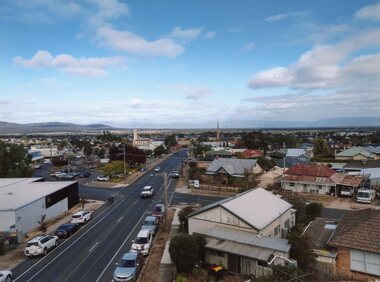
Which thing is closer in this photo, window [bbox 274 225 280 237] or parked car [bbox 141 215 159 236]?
window [bbox 274 225 280 237]

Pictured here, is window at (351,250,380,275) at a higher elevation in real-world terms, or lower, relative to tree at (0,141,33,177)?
lower

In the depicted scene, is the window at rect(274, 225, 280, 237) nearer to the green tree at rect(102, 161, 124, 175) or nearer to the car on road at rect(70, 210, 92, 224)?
the car on road at rect(70, 210, 92, 224)

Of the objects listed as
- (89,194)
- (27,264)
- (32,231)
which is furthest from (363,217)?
(89,194)

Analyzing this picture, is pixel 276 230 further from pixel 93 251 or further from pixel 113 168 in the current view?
pixel 113 168

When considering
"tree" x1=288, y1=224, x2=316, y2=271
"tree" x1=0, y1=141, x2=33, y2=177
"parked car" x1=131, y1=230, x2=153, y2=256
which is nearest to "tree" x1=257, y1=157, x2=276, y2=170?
"tree" x1=0, y1=141, x2=33, y2=177

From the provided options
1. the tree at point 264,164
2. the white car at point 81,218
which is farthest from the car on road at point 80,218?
the tree at point 264,164

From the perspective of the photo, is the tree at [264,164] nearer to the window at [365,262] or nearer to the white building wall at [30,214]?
the white building wall at [30,214]
